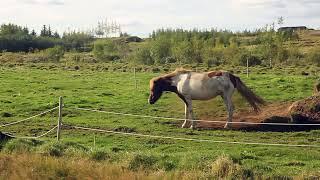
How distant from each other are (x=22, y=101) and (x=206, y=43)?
44073 millimetres

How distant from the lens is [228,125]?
57.7 feet

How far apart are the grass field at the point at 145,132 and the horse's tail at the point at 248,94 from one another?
0.95 meters

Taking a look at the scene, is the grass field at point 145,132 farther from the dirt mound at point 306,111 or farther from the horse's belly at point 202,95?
the dirt mound at point 306,111

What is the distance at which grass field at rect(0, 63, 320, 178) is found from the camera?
1145cm

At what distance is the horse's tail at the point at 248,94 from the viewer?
18828 mm

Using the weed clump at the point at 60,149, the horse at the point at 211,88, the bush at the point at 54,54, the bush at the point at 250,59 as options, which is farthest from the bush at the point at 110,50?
the weed clump at the point at 60,149

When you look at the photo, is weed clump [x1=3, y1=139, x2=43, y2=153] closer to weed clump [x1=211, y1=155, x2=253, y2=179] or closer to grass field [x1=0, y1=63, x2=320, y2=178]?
grass field [x1=0, y1=63, x2=320, y2=178]

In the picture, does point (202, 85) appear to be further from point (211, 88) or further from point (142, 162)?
point (142, 162)

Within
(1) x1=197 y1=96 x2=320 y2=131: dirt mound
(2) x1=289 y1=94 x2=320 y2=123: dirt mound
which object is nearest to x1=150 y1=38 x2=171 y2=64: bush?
(1) x1=197 y1=96 x2=320 y2=131: dirt mound

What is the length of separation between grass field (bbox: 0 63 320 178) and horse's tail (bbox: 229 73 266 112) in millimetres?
951

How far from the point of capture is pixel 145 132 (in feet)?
55.4

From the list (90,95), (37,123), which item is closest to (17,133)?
(37,123)

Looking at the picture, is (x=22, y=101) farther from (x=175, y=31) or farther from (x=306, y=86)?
(x=175, y=31)

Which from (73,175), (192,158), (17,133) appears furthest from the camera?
(17,133)
